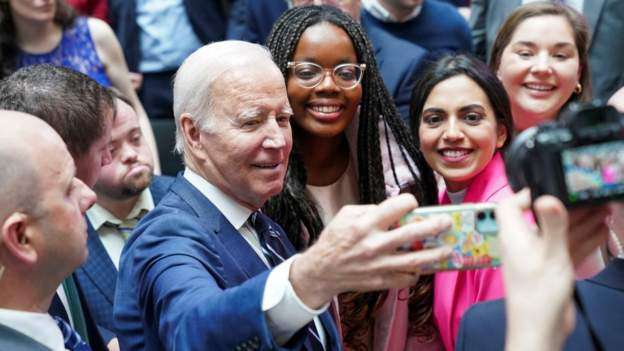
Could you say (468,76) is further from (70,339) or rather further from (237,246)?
(70,339)

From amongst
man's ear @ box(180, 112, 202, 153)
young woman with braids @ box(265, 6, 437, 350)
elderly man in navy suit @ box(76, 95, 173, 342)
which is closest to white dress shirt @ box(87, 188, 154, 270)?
elderly man in navy suit @ box(76, 95, 173, 342)

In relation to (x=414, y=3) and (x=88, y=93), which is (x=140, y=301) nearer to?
(x=88, y=93)

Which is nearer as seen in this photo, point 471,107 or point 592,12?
point 471,107

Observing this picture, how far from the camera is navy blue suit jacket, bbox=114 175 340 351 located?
70.6 inches

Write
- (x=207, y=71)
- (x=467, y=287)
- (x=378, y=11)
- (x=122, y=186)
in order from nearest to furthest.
Result: (x=207, y=71)
(x=467, y=287)
(x=122, y=186)
(x=378, y=11)

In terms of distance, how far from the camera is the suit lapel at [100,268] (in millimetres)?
3225

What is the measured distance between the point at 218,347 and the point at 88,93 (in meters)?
1.19

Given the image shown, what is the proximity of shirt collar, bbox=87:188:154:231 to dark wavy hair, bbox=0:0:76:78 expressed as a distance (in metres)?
1.01

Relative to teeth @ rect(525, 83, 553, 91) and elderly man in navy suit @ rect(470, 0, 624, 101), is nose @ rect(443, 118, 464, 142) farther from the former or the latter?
elderly man in navy suit @ rect(470, 0, 624, 101)

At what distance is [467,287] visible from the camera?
9.29 ft

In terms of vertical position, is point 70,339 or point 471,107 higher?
point 471,107

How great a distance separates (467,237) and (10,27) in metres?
3.09

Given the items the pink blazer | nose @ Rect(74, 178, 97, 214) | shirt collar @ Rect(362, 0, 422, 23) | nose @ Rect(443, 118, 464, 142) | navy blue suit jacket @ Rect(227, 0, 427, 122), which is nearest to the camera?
nose @ Rect(74, 178, 97, 214)

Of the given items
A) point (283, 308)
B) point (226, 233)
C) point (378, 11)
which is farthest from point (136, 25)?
point (283, 308)
